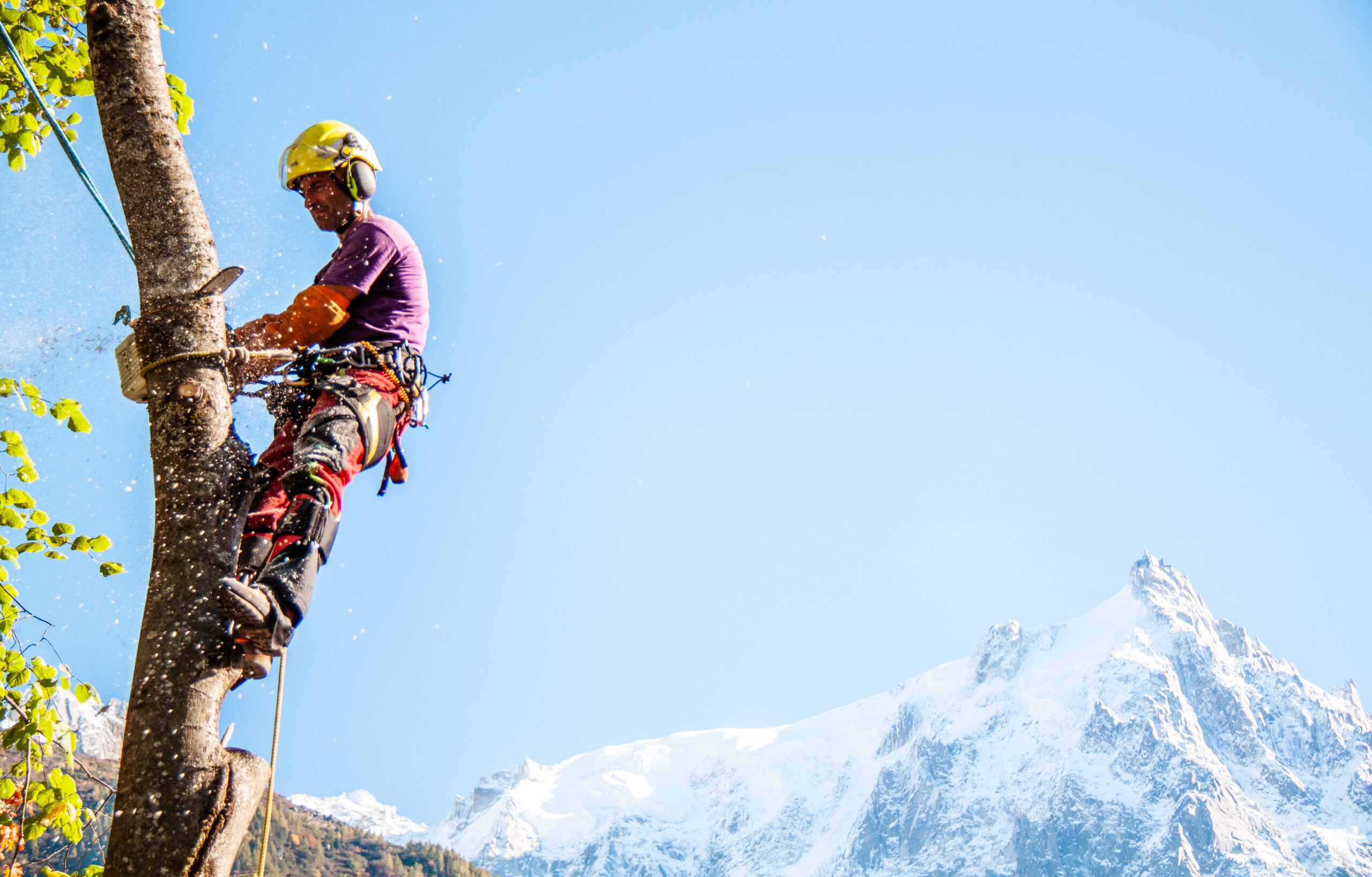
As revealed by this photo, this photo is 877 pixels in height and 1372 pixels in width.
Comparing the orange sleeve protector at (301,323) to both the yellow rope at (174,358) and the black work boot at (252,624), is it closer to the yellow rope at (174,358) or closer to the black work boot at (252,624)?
the yellow rope at (174,358)

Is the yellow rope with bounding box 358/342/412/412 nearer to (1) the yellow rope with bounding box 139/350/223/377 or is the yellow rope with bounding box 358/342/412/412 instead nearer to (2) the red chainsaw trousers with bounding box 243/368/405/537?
(2) the red chainsaw trousers with bounding box 243/368/405/537

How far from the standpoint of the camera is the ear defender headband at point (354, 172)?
489cm

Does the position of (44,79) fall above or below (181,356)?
above

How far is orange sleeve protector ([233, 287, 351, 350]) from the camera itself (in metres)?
4.33

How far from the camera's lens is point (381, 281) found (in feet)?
15.9

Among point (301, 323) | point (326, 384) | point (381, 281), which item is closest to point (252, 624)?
point (326, 384)

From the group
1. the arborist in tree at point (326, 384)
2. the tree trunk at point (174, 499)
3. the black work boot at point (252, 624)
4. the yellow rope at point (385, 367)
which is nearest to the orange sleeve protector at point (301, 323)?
the arborist in tree at point (326, 384)

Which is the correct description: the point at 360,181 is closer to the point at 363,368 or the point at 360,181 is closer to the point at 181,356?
the point at 363,368

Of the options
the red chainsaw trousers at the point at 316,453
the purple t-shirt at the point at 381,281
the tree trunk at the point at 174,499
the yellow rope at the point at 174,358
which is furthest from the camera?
the purple t-shirt at the point at 381,281

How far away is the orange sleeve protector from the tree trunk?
0.63m

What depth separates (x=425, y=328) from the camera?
504 cm

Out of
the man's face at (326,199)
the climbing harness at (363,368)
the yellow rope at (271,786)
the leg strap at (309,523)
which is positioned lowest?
the yellow rope at (271,786)

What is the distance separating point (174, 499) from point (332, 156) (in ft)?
7.26

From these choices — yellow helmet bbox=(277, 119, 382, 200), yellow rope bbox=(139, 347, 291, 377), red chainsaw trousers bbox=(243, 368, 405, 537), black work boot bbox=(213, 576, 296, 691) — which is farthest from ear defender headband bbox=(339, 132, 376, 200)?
black work boot bbox=(213, 576, 296, 691)
